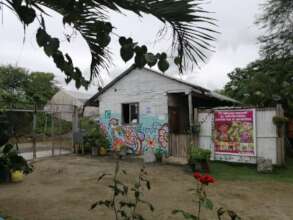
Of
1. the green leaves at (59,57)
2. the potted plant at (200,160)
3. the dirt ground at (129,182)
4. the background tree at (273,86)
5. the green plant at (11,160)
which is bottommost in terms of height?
the dirt ground at (129,182)

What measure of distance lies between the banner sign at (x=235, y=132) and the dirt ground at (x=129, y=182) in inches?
76.3

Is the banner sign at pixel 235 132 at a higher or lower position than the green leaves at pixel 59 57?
lower

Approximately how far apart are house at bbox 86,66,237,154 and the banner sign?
4.06 ft

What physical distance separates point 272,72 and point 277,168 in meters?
6.58

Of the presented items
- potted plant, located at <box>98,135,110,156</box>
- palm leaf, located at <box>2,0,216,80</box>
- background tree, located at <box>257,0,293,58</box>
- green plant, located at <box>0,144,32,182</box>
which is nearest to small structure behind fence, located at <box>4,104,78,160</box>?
potted plant, located at <box>98,135,110,156</box>

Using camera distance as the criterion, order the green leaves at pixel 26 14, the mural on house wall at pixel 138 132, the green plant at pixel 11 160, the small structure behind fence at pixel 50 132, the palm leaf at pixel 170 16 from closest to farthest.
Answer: the green leaves at pixel 26 14, the palm leaf at pixel 170 16, the green plant at pixel 11 160, the mural on house wall at pixel 138 132, the small structure behind fence at pixel 50 132

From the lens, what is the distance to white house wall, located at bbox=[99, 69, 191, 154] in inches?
463

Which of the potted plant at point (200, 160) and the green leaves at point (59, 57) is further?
the potted plant at point (200, 160)

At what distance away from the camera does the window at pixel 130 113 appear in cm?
1271

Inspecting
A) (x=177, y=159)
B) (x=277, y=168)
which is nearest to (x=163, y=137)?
(x=177, y=159)

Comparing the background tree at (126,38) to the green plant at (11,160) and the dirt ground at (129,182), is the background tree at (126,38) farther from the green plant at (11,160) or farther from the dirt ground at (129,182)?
the dirt ground at (129,182)

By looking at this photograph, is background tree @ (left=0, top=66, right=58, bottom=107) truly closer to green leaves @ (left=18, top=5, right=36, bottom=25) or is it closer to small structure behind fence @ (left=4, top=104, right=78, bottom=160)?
small structure behind fence @ (left=4, top=104, right=78, bottom=160)

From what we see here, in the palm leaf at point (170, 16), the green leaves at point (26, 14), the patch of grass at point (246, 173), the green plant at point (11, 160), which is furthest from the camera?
the patch of grass at point (246, 173)

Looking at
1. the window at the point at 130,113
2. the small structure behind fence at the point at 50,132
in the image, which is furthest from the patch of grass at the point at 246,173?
the small structure behind fence at the point at 50,132
